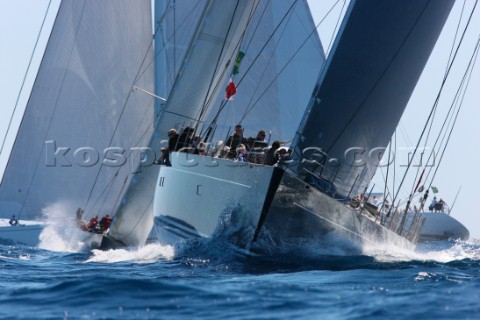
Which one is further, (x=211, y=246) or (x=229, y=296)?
(x=211, y=246)

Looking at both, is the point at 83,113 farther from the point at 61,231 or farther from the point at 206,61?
the point at 206,61

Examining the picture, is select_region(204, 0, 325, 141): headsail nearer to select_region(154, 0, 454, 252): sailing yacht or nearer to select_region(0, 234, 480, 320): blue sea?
select_region(154, 0, 454, 252): sailing yacht

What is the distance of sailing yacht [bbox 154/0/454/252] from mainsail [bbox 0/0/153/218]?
11.7 m

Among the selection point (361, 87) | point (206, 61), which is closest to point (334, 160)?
point (361, 87)

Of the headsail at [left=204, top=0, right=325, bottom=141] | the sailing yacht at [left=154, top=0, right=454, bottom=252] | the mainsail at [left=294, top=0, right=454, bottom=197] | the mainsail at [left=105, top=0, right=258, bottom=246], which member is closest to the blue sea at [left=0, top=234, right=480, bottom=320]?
the sailing yacht at [left=154, top=0, right=454, bottom=252]

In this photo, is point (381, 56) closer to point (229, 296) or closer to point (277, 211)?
point (277, 211)

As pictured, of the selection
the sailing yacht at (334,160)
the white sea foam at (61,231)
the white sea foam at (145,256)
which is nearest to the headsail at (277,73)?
the white sea foam at (61,231)

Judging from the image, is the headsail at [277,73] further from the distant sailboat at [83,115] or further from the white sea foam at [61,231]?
the white sea foam at [61,231]

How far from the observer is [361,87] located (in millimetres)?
13562

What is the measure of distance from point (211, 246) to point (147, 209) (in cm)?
575

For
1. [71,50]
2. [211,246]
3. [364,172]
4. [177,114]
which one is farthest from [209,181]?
[71,50]

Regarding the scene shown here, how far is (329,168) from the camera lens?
542 inches

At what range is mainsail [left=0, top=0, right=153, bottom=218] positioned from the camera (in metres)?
25.9

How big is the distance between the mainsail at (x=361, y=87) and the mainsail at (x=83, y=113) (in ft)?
40.8
